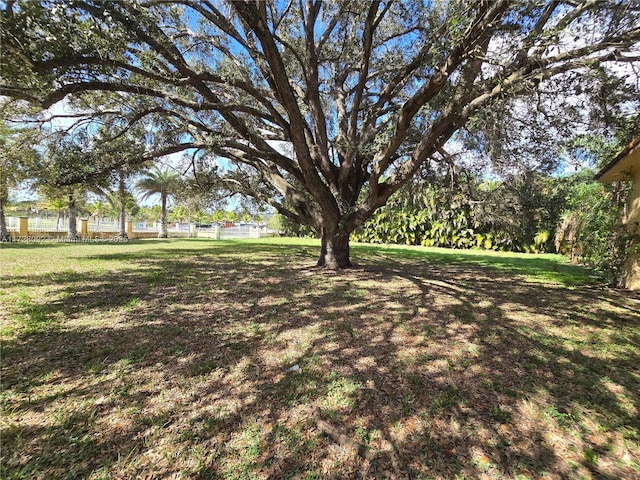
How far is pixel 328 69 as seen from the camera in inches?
357

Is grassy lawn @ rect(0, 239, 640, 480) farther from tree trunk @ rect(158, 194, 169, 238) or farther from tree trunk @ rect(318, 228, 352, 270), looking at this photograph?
tree trunk @ rect(158, 194, 169, 238)

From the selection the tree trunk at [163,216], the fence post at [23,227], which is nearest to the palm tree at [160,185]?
the tree trunk at [163,216]

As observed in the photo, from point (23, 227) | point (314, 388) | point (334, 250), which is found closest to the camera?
point (314, 388)

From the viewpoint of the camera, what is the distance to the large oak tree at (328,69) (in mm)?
3635

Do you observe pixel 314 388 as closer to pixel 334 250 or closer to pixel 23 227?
pixel 334 250

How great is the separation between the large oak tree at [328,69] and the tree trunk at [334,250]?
0.03 metres

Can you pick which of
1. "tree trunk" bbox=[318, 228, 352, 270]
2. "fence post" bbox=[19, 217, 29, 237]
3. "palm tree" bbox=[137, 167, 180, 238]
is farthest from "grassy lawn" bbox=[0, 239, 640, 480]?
"palm tree" bbox=[137, 167, 180, 238]

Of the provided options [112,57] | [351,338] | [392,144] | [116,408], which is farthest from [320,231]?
[116,408]

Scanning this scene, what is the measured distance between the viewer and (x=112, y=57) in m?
4.28

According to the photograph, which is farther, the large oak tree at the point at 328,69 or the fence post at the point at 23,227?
the fence post at the point at 23,227

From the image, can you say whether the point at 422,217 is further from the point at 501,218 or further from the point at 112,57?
the point at 112,57

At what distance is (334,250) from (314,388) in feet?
18.5

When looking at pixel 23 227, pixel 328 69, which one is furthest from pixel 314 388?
pixel 23 227

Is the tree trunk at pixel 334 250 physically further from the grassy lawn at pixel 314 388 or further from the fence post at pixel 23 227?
the fence post at pixel 23 227
